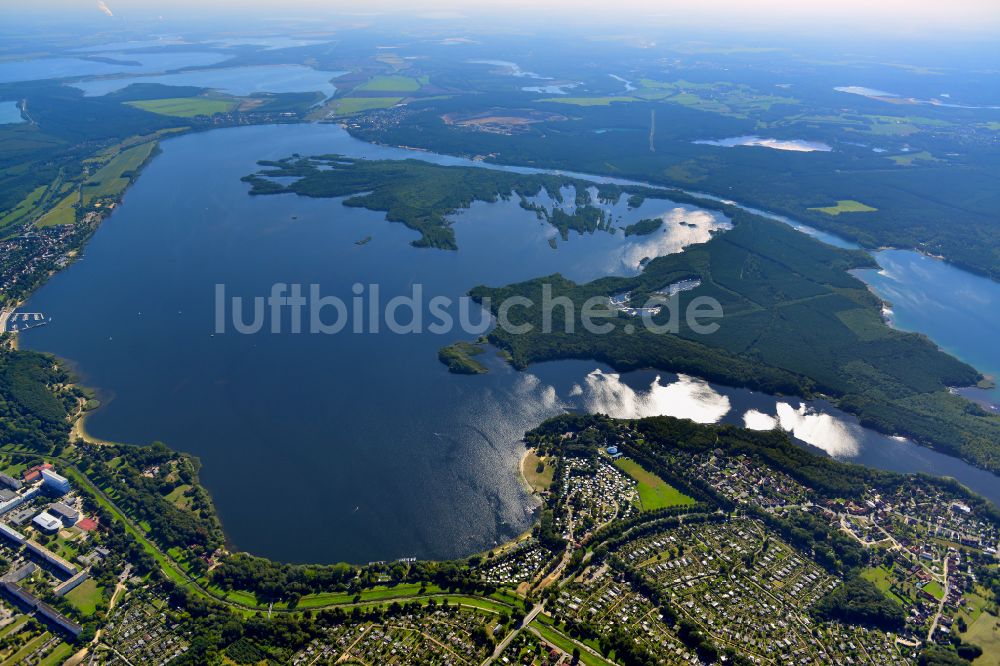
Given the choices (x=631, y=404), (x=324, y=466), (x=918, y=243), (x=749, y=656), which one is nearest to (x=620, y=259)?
(x=631, y=404)

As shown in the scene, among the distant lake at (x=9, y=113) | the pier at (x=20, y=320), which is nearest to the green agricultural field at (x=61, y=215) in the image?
the pier at (x=20, y=320)

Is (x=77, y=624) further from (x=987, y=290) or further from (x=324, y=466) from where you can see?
(x=987, y=290)

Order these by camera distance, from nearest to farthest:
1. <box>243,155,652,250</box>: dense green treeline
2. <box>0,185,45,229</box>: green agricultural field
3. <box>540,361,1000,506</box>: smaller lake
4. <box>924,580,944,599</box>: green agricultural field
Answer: <box>924,580,944,599</box>: green agricultural field, <box>540,361,1000,506</box>: smaller lake, <box>0,185,45,229</box>: green agricultural field, <box>243,155,652,250</box>: dense green treeline

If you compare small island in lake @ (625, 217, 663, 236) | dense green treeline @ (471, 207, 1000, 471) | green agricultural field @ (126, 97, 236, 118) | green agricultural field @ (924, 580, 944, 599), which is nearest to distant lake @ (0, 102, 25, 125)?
green agricultural field @ (126, 97, 236, 118)

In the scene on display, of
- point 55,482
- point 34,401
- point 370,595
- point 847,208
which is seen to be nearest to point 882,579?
point 370,595

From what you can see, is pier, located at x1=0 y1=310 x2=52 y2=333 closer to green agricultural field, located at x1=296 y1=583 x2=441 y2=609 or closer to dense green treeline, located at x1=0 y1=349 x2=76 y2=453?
dense green treeline, located at x1=0 y1=349 x2=76 y2=453

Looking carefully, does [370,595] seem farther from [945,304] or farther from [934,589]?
[945,304]

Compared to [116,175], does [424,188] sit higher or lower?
lower
